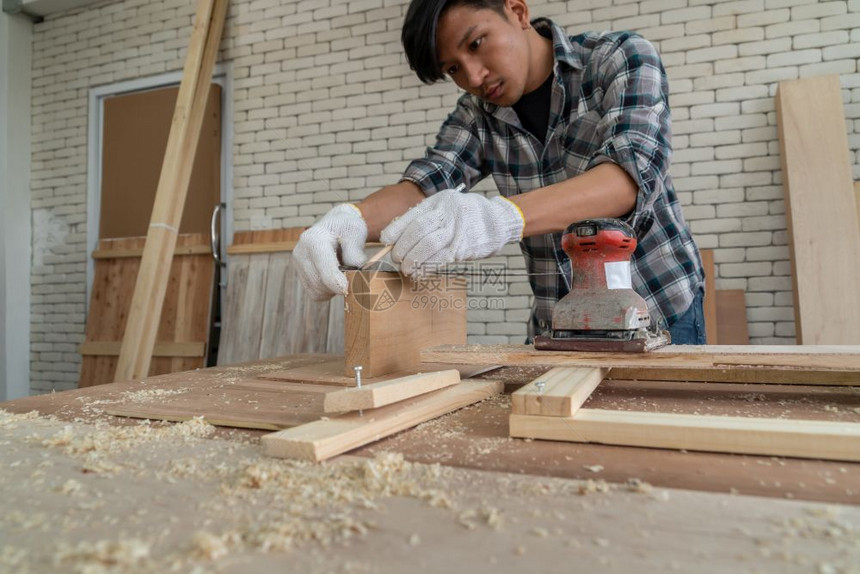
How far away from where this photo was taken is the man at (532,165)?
1.63m

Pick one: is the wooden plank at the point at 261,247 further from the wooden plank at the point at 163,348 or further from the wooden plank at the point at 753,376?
the wooden plank at the point at 753,376

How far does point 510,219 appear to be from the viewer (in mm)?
1605

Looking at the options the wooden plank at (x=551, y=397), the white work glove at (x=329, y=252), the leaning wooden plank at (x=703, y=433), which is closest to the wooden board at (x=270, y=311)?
the white work glove at (x=329, y=252)

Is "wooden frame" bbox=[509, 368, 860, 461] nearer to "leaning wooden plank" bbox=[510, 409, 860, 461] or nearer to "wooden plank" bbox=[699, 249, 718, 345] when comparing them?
"leaning wooden plank" bbox=[510, 409, 860, 461]

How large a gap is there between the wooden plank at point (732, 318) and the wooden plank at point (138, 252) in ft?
13.5

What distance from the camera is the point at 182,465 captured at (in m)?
0.87

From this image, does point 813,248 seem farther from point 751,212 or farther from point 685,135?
point 685,135

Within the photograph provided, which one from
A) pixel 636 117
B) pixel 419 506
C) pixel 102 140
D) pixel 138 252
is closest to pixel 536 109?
pixel 636 117

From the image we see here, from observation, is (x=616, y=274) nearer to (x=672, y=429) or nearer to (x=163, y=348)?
(x=672, y=429)

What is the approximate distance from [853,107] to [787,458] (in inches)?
144

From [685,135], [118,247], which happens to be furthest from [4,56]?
[685,135]

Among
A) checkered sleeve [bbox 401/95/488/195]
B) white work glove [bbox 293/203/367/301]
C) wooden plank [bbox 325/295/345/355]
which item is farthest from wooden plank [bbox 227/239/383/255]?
white work glove [bbox 293/203/367/301]

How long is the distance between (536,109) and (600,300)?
1073 millimetres

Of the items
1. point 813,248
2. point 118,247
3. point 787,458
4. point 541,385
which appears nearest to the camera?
point 787,458
